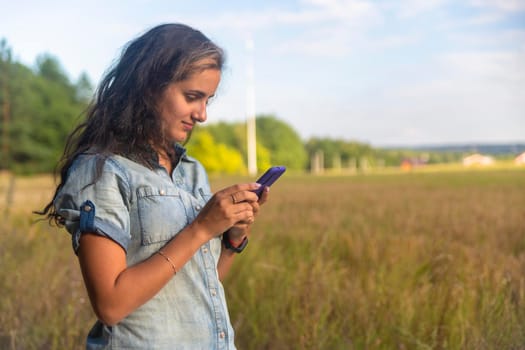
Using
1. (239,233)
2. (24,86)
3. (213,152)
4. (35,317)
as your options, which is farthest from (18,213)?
(213,152)

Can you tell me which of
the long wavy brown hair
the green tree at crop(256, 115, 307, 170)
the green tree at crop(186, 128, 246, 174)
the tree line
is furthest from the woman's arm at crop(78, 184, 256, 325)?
the green tree at crop(186, 128, 246, 174)

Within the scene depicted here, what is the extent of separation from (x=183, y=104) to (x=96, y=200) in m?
0.33

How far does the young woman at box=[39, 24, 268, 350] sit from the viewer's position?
1.27 m

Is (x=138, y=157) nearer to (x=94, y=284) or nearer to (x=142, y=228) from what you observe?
(x=142, y=228)

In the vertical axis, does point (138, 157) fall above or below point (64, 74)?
below

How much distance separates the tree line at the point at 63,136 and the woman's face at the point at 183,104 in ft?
88.6

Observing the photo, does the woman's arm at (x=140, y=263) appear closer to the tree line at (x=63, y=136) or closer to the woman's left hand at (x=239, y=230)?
the woman's left hand at (x=239, y=230)

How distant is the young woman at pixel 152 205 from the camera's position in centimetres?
127

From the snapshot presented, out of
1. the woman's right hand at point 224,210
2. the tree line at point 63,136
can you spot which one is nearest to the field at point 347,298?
the woman's right hand at point 224,210

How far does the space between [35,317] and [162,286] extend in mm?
2265

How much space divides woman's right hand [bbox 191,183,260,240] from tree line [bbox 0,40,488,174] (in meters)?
27.2

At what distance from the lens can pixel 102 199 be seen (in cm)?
130

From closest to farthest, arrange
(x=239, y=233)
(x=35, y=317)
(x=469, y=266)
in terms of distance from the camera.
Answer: (x=239, y=233) < (x=35, y=317) < (x=469, y=266)

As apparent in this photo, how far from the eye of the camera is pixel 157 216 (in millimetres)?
1374
